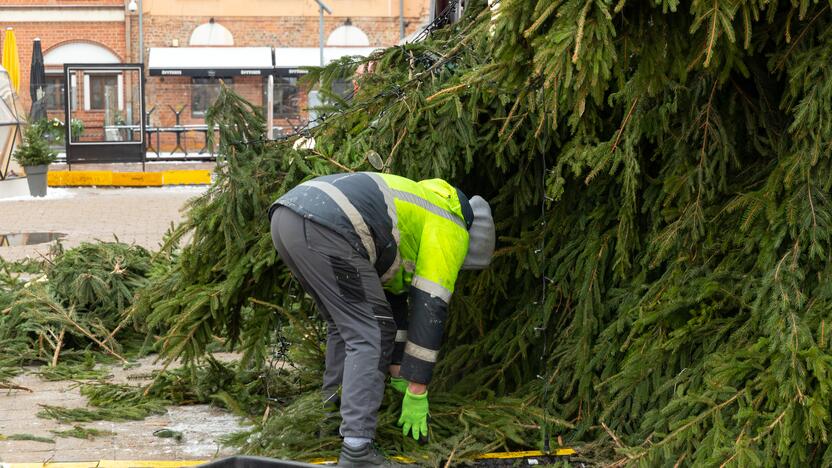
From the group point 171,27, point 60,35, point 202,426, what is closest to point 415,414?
point 202,426

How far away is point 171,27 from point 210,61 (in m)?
2.33

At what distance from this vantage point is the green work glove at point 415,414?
4.74 meters

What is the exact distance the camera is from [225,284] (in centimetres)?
553

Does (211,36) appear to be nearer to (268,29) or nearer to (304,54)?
(268,29)

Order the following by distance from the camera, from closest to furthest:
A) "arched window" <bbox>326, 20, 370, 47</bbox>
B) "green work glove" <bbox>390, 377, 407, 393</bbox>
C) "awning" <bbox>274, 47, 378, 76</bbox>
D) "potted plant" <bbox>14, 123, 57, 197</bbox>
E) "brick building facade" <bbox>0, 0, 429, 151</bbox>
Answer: "green work glove" <bbox>390, 377, 407, 393</bbox> → "potted plant" <bbox>14, 123, 57, 197</bbox> → "brick building facade" <bbox>0, 0, 429, 151</bbox> → "awning" <bbox>274, 47, 378, 76</bbox> → "arched window" <bbox>326, 20, 370, 47</bbox>

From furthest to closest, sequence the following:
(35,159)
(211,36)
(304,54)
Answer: (211,36), (304,54), (35,159)

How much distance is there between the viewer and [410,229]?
468 centimetres

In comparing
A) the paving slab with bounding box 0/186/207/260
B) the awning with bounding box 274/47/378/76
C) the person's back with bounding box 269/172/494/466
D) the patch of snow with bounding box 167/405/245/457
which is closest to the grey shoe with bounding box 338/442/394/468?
the person's back with bounding box 269/172/494/466

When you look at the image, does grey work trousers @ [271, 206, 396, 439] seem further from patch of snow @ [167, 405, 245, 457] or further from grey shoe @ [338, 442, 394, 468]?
patch of snow @ [167, 405, 245, 457]

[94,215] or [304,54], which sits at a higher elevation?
[304,54]

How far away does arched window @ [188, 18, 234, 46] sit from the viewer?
36375 mm

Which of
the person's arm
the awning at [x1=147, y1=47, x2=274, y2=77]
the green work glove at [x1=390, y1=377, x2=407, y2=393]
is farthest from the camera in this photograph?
the awning at [x1=147, y1=47, x2=274, y2=77]

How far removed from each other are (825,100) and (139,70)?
21.4m

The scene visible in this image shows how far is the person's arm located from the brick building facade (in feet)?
96.3
